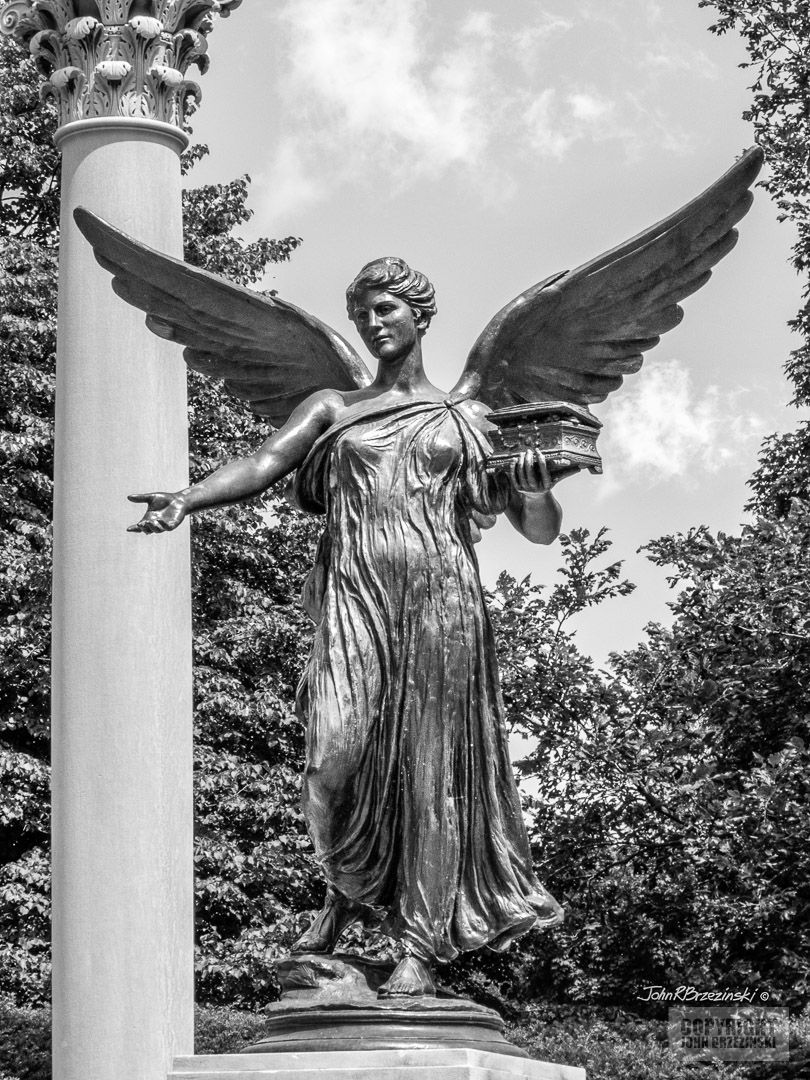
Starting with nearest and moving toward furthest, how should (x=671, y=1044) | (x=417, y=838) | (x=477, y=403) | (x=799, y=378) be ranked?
(x=417, y=838) < (x=477, y=403) < (x=671, y=1044) < (x=799, y=378)

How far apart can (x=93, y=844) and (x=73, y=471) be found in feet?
8.41

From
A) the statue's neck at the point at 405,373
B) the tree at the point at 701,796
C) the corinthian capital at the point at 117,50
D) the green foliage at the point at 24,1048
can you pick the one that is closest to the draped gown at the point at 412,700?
the statue's neck at the point at 405,373

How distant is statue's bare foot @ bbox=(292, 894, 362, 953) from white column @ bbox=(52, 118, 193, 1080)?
20.3 feet

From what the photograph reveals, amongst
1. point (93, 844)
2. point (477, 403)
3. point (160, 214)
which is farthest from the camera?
point (160, 214)

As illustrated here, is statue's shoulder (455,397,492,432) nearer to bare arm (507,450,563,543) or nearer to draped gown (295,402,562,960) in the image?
draped gown (295,402,562,960)

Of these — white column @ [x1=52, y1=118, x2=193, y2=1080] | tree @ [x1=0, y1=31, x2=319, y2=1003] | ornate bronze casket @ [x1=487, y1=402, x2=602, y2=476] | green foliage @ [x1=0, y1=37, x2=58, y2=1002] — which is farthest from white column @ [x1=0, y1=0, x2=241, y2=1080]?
green foliage @ [x1=0, y1=37, x2=58, y2=1002]

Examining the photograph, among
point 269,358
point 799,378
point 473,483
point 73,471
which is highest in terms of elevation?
point 799,378

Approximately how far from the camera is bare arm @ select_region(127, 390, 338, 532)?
654 cm

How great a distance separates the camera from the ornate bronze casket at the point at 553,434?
6516 millimetres

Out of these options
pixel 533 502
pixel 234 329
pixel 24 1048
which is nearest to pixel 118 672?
pixel 234 329

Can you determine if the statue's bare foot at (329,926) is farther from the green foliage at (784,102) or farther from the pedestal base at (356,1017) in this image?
the green foliage at (784,102)

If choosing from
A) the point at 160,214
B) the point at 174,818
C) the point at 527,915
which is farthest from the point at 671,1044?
the point at 527,915

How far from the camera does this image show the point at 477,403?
7.19 metres

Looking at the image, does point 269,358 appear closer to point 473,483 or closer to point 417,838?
point 473,483
